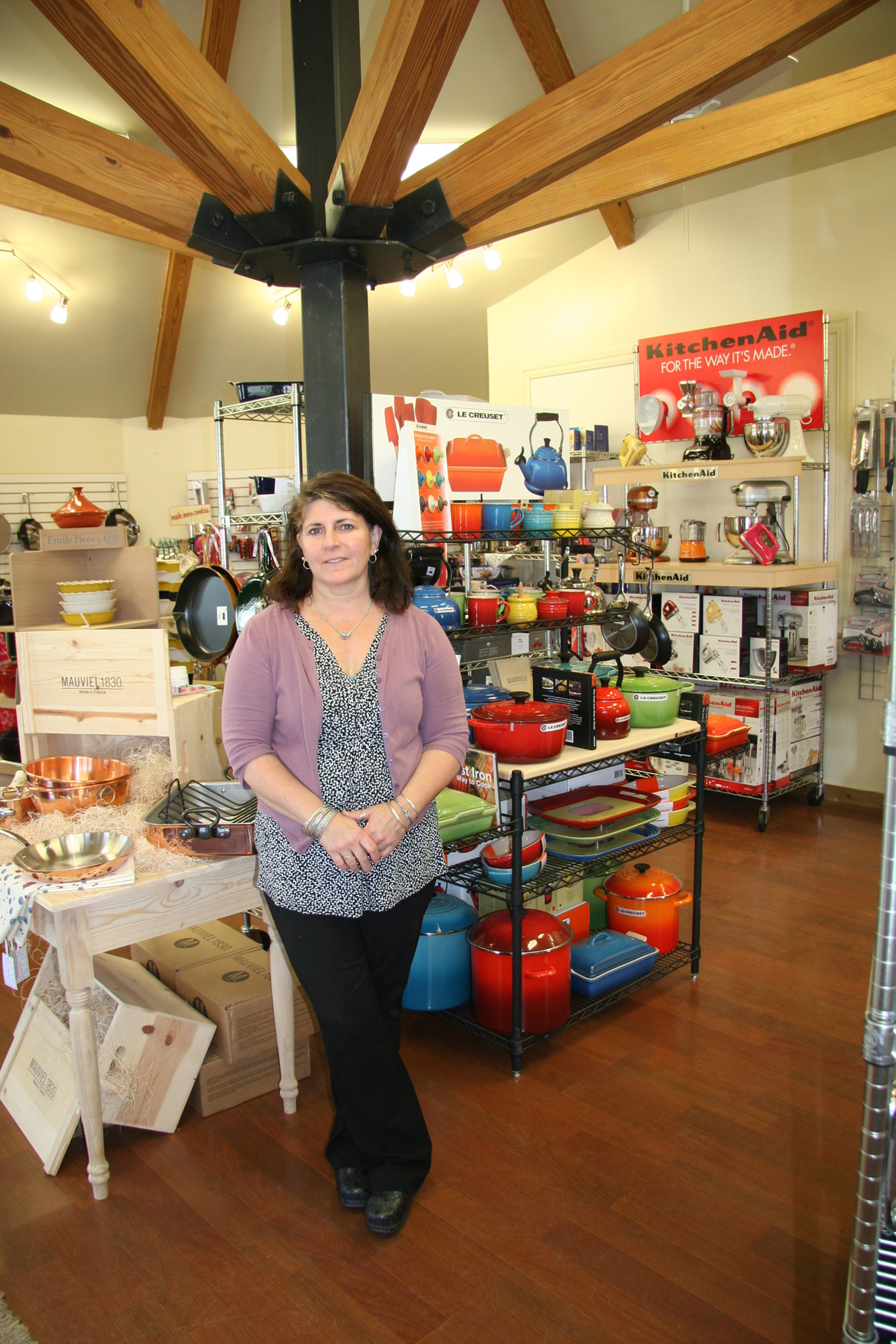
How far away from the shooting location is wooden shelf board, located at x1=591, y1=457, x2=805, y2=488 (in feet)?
15.9

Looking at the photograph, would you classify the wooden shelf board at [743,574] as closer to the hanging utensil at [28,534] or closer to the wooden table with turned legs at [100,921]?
the wooden table with turned legs at [100,921]

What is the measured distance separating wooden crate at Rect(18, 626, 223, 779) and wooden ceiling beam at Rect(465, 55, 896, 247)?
2.10 metres

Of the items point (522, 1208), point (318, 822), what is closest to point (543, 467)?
point (318, 822)

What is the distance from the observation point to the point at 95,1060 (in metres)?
2.26

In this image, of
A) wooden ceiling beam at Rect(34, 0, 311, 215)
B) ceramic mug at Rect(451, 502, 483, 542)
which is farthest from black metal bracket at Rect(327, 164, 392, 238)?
ceramic mug at Rect(451, 502, 483, 542)

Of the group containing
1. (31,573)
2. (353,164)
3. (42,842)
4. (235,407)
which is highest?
(353,164)

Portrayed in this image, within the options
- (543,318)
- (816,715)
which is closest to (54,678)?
(816,715)

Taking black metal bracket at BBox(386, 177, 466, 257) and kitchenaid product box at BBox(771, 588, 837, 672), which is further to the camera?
kitchenaid product box at BBox(771, 588, 837, 672)

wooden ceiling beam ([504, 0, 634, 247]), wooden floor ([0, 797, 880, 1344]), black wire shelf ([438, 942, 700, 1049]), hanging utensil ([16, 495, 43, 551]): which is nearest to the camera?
wooden floor ([0, 797, 880, 1344])

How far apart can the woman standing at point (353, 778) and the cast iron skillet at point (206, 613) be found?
0.97 metres

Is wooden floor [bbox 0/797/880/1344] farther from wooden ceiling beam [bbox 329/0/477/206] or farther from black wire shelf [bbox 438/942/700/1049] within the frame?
wooden ceiling beam [bbox 329/0/477/206]

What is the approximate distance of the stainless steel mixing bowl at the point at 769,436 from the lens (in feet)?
16.4

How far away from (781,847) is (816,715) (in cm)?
100

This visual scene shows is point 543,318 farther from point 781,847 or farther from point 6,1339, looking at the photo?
point 6,1339
